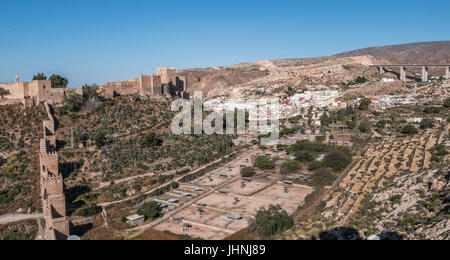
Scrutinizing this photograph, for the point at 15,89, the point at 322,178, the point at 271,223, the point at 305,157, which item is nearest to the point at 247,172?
the point at 305,157

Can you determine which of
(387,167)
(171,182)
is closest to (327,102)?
(387,167)

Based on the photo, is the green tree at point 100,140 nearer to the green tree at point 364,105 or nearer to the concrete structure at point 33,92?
the concrete structure at point 33,92

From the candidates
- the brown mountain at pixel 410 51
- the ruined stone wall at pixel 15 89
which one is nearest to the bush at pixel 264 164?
the ruined stone wall at pixel 15 89

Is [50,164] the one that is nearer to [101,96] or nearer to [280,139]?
[101,96]

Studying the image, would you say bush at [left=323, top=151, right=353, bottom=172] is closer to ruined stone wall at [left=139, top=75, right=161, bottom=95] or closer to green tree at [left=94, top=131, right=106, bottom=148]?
green tree at [left=94, top=131, right=106, bottom=148]

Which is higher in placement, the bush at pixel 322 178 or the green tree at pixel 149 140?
the green tree at pixel 149 140
